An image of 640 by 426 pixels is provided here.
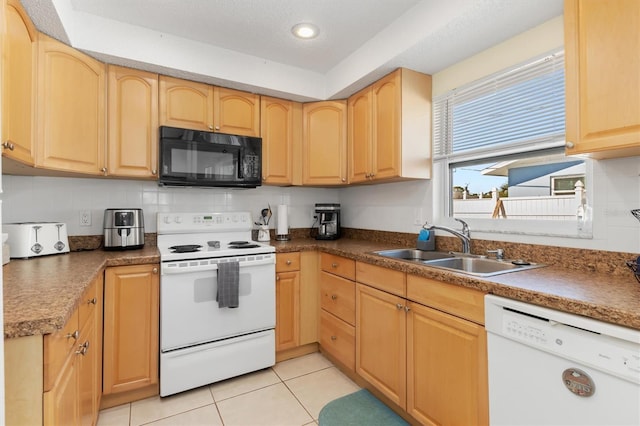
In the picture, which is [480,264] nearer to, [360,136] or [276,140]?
[360,136]

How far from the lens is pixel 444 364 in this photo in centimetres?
158

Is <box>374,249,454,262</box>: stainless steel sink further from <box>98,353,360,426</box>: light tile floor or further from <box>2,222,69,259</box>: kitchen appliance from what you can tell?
<box>2,222,69,259</box>: kitchen appliance

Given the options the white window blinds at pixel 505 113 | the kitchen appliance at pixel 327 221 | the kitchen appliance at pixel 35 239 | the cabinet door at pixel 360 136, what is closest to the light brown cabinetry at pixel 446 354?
the white window blinds at pixel 505 113

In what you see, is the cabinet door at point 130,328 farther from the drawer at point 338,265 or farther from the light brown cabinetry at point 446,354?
the light brown cabinetry at point 446,354

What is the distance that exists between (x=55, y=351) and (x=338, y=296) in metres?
1.66

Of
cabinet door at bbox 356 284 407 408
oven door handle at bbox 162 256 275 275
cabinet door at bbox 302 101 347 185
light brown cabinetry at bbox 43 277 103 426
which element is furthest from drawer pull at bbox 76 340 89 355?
cabinet door at bbox 302 101 347 185

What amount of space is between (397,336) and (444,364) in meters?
0.32

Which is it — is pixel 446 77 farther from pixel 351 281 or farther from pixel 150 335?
pixel 150 335

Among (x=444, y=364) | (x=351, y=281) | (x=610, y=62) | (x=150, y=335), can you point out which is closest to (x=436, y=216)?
(x=351, y=281)

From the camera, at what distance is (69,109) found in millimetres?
1977

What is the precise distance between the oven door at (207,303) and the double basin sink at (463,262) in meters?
0.84

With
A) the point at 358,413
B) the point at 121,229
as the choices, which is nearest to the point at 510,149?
the point at 358,413

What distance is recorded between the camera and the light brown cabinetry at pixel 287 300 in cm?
250

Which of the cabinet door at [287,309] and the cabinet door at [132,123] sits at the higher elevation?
the cabinet door at [132,123]
